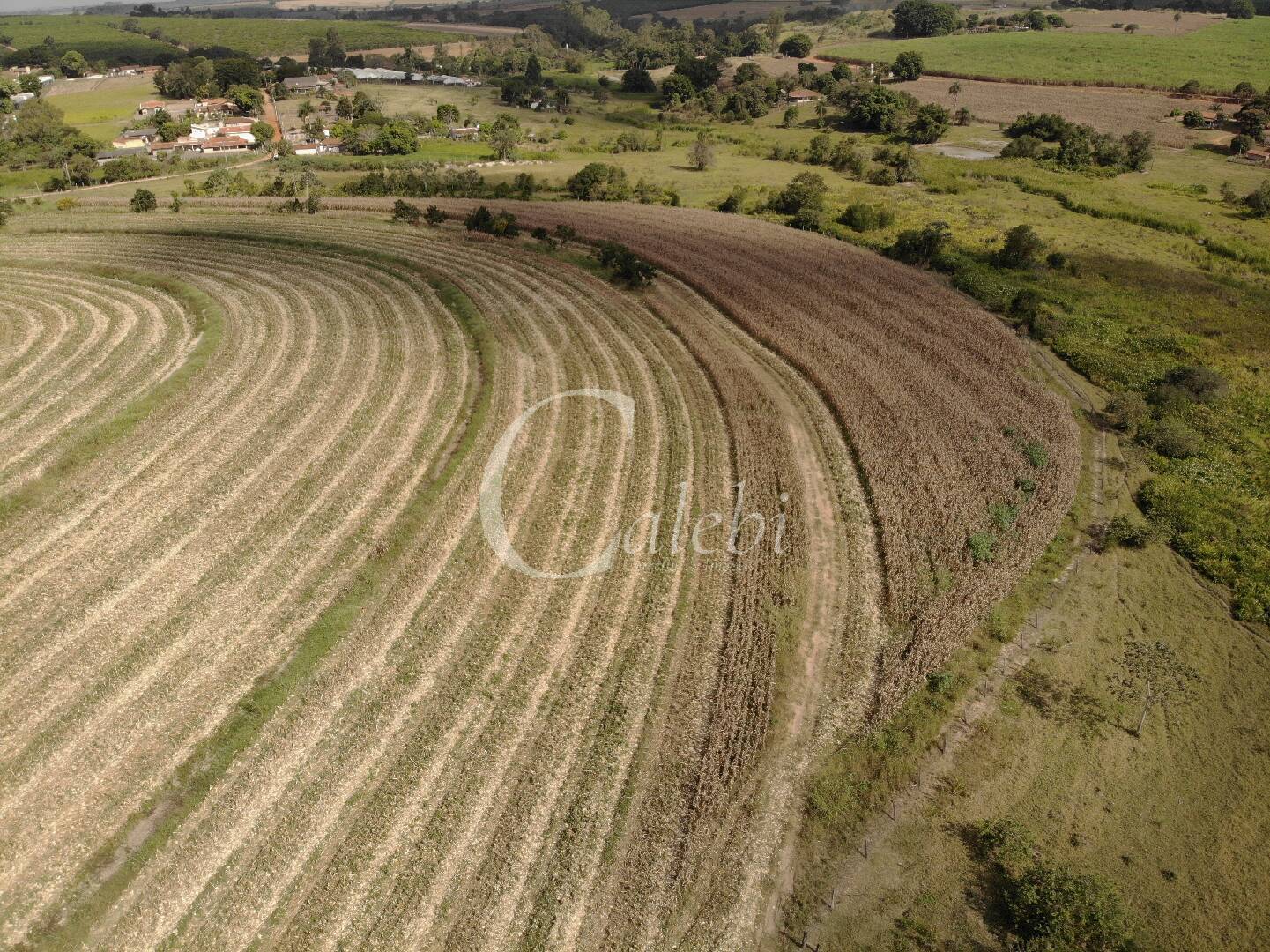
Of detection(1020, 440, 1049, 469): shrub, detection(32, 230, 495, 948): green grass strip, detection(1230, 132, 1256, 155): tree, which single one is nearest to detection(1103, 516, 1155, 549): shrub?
detection(1020, 440, 1049, 469): shrub

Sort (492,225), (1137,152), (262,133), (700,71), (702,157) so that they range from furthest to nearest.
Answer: (700,71), (262,133), (702,157), (1137,152), (492,225)

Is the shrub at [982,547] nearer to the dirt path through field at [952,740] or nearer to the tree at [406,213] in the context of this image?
the dirt path through field at [952,740]

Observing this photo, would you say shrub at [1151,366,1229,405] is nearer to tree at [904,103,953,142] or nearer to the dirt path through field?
the dirt path through field

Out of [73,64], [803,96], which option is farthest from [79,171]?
[73,64]

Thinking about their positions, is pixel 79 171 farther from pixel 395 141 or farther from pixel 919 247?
pixel 919 247

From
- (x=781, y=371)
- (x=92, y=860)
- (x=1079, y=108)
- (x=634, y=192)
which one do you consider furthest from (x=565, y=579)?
(x=1079, y=108)

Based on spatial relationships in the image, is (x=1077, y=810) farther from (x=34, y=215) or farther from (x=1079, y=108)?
(x=1079, y=108)

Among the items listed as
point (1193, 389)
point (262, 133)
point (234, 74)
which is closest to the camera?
point (1193, 389)
